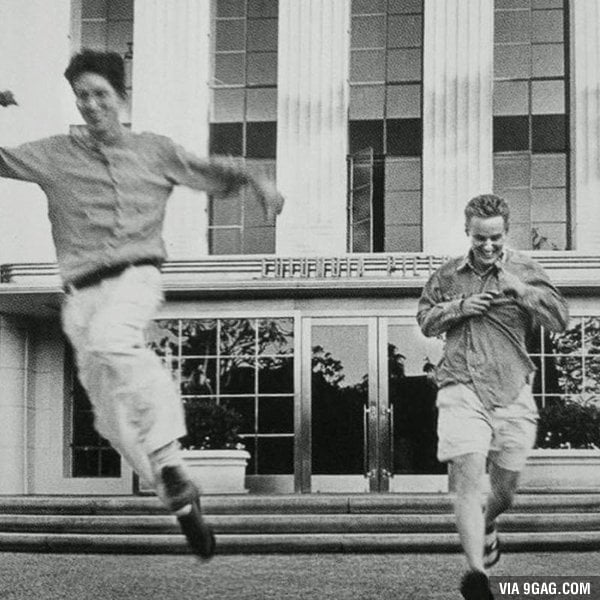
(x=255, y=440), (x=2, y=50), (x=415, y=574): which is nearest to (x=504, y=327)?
(x=415, y=574)

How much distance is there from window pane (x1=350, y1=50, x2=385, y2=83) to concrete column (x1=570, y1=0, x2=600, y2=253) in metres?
2.85

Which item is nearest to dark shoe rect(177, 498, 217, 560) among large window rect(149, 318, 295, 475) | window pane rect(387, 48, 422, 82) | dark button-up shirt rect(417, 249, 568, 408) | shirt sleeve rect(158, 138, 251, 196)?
Result: shirt sleeve rect(158, 138, 251, 196)

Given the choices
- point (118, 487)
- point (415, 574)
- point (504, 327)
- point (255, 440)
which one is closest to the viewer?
point (504, 327)

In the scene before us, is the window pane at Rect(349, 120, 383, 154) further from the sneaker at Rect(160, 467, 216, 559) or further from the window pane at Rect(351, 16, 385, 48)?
the sneaker at Rect(160, 467, 216, 559)

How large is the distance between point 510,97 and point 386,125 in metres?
1.83

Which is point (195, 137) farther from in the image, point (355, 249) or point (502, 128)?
point (502, 128)

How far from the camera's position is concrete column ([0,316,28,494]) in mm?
21125

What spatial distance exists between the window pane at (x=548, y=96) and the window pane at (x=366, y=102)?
220cm

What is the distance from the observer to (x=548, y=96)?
21.7 m

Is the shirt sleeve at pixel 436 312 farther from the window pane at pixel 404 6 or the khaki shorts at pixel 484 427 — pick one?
the window pane at pixel 404 6

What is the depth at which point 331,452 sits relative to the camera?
19.8m

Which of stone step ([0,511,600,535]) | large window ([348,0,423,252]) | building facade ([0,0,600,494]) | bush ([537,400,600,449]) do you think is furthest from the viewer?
large window ([348,0,423,252])

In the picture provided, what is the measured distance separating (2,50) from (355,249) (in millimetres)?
5579

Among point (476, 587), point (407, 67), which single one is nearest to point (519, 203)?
point (407, 67)
